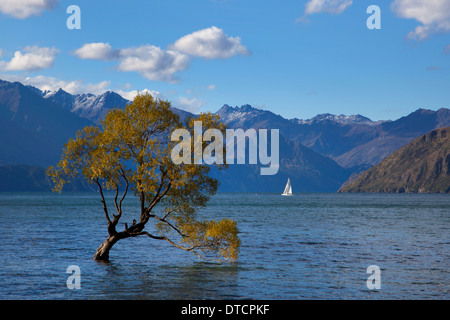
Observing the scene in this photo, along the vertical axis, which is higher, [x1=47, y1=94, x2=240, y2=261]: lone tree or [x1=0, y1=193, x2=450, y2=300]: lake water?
[x1=47, y1=94, x2=240, y2=261]: lone tree

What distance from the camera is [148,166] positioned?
46.8 m

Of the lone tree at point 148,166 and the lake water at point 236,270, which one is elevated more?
the lone tree at point 148,166

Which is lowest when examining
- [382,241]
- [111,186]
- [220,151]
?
[382,241]

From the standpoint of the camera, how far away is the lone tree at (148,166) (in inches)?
1852

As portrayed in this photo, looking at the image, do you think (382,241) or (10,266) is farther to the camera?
(382,241)

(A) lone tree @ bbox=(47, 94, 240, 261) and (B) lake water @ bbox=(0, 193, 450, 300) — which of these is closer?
(B) lake water @ bbox=(0, 193, 450, 300)

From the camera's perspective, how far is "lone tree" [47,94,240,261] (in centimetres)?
4703

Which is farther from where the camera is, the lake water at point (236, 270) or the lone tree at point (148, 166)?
the lone tree at point (148, 166)

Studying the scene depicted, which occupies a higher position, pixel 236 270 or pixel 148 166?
pixel 148 166
